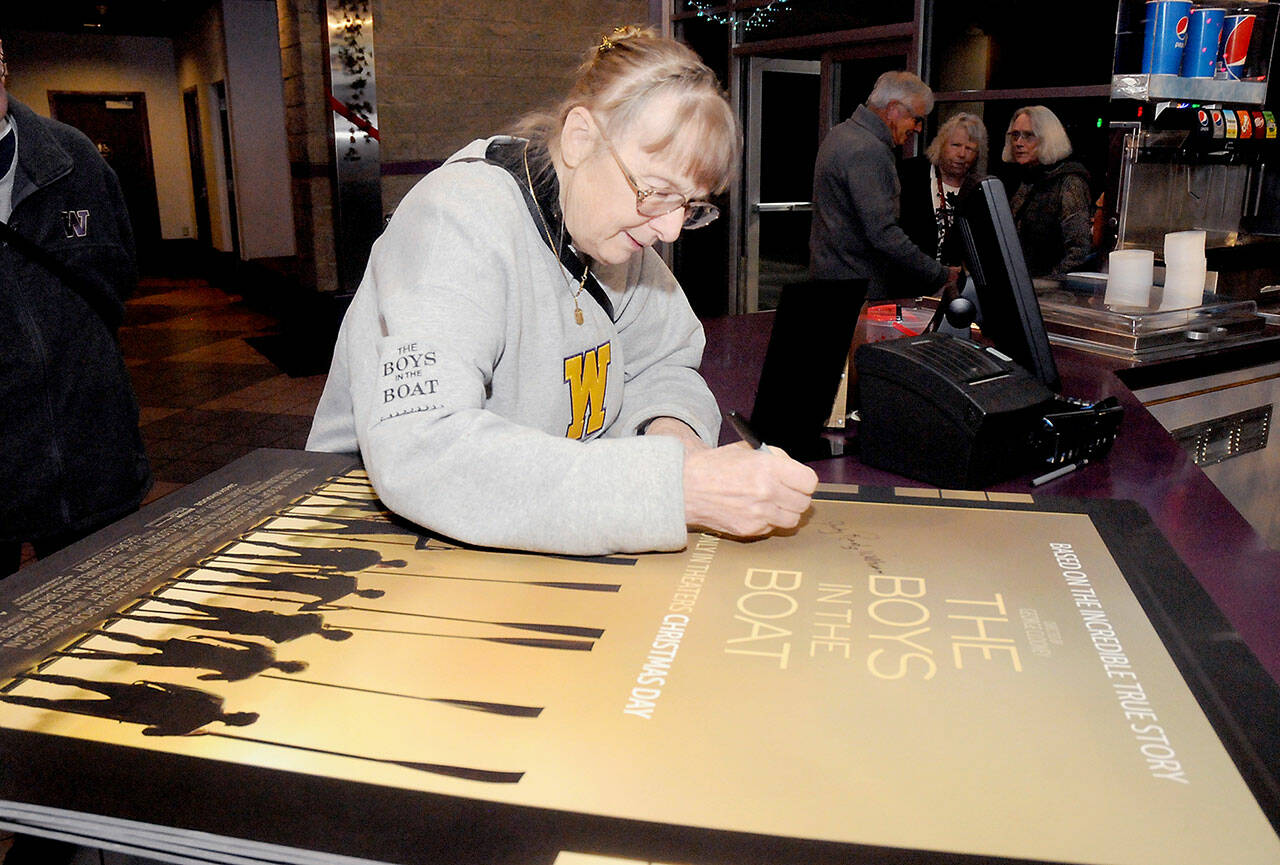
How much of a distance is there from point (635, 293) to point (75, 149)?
1.23 m

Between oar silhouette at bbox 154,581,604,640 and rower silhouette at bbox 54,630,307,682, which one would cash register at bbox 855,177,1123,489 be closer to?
oar silhouette at bbox 154,581,604,640

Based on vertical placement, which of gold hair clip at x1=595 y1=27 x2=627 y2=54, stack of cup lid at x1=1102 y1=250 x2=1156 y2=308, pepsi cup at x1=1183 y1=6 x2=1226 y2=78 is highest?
pepsi cup at x1=1183 y1=6 x2=1226 y2=78

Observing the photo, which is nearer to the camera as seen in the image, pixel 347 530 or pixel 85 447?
pixel 347 530

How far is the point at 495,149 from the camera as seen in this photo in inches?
44.3

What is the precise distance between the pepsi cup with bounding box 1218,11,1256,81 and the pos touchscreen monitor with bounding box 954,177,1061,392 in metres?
2.47

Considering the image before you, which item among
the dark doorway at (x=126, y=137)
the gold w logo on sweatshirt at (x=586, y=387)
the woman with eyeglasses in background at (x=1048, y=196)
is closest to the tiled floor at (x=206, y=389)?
the gold w logo on sweatshirt at (x=586, y=387)

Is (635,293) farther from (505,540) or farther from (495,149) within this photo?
(505,540)

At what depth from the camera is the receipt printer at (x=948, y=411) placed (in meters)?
1.20

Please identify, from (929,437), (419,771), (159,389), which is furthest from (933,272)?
(159,389)

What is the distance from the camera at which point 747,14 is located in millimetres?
5695

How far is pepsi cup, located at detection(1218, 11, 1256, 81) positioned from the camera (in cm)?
322

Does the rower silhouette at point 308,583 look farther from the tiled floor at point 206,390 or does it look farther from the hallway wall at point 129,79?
the hallway wall at point 129,79

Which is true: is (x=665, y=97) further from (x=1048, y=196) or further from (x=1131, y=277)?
(x=1048, y=196)
